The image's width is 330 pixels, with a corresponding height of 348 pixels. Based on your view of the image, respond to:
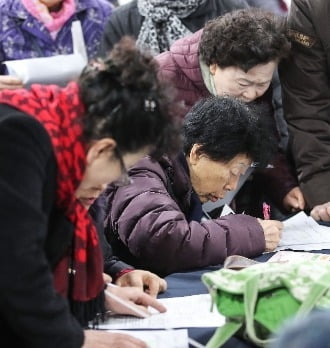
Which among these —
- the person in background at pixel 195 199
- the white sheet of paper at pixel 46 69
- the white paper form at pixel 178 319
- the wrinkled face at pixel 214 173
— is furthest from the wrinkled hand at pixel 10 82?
the white paper form at pixel 178 319

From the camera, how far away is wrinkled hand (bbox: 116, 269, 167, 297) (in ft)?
4.85

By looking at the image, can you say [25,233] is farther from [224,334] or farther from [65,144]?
[224,334]

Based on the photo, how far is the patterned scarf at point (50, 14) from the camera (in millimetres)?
2258

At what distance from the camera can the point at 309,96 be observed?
7.02 ft

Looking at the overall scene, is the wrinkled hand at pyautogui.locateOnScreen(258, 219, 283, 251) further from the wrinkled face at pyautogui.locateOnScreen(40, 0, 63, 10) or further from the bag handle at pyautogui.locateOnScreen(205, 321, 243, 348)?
the wrinkled face at pyautogui.locateOnScreen(40, 0, 63, 10)

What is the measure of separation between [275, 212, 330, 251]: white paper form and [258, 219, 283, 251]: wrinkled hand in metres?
0.04

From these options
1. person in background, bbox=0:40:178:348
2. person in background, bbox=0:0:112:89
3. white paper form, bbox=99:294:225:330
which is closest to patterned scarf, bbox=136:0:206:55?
person in background, bbox=0:0:112:89

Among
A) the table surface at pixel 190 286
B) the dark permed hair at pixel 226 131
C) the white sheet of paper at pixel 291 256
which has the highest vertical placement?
the dark permed hair at pixel 226 131

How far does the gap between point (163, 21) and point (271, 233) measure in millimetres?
923

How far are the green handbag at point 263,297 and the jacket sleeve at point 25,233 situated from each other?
0.30m

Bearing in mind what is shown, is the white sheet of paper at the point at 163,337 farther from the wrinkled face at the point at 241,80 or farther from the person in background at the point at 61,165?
the wrinkled face at the point at 241,80

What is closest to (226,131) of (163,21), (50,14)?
(163,21)

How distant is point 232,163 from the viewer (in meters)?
1.73

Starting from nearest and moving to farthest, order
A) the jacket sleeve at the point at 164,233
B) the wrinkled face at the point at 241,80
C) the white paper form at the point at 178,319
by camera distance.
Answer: the white paper form at the point at 178,319
the jacket sleeve at the point at 164,233
the wrinkled face at the point at 241,80
